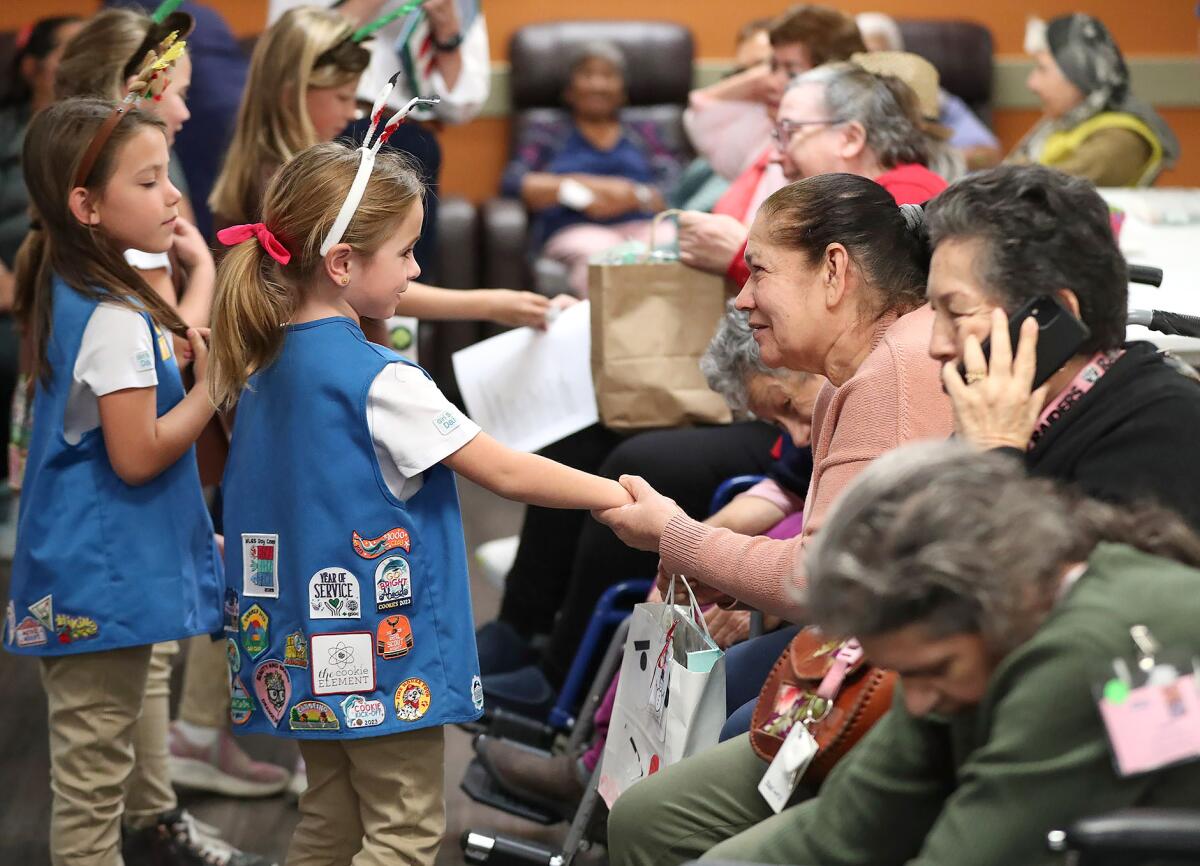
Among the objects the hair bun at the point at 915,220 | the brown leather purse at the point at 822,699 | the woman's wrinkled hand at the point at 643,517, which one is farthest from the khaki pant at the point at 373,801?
the hair bun at the point at 915,220

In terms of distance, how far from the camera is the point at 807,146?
291 centimetres

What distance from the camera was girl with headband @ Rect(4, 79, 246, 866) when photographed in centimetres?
226

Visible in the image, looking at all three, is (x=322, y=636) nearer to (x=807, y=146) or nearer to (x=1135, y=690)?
(x=1135, y=690)

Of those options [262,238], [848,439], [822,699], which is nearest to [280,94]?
[262,238]

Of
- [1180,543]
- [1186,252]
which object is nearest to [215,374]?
[1180,543]

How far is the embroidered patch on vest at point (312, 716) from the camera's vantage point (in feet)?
6.54

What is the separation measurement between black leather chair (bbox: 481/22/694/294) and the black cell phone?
4.44 metres

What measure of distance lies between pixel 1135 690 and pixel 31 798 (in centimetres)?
236

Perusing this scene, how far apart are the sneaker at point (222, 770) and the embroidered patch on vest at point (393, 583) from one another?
3.72 ft

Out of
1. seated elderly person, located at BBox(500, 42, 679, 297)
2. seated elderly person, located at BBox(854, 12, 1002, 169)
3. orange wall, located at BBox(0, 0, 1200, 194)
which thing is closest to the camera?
seated elderly person, located at BBox(854, 12, 1002, 169)

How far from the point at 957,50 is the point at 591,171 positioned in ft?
5.42

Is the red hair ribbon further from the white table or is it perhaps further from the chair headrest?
the chair headrest

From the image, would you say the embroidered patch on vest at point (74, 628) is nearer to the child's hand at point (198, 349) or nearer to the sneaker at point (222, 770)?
the child's hand at point (198, 349)

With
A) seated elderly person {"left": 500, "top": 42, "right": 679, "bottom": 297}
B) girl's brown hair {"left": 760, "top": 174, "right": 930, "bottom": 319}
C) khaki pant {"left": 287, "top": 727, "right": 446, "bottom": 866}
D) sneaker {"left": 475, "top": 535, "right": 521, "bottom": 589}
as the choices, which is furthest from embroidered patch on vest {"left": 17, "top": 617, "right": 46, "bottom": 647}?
seated elderly person {"left": 500, "top": 42, "right": 679, "bottom": 297}
